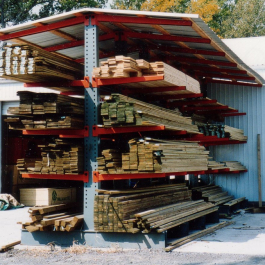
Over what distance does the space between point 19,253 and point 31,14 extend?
31.0 metres

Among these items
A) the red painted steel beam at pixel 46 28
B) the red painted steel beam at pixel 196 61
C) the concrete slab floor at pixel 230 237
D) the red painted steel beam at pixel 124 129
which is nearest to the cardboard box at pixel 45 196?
the concrete slab floor at pixel 230 237

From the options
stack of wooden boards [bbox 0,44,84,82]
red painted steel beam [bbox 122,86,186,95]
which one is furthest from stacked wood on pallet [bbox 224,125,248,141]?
stack of wooden boards [bbox 0,44,84,82]

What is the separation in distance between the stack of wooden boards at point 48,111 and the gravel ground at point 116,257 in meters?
2.88

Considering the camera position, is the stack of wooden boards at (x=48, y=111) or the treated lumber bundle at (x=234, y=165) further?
the treated lumber bundle at (x=234, y=165)

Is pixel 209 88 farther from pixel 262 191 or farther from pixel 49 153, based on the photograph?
pixel 49 153

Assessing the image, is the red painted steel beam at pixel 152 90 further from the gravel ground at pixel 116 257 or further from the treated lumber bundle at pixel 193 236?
the gravel ground at pixel 116 257

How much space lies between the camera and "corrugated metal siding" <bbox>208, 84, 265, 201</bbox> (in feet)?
56.4

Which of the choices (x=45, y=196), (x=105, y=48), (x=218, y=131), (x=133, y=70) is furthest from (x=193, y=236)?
(x=45, y=196)

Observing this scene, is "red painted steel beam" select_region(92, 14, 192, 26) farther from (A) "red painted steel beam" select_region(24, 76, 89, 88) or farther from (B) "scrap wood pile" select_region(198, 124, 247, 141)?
(B) "scrap wood pile" select_region(198, 124, 247, 141)

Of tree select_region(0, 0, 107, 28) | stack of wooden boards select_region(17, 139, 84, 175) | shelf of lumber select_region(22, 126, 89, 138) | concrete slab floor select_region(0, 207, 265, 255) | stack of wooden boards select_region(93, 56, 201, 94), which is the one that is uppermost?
tree select_region(0, 0, 107, 28)

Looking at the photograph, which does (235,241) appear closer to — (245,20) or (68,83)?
(68,83)

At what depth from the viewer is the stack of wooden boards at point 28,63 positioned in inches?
375

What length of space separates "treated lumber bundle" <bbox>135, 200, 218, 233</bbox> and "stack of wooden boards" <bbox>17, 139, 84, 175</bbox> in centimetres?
194

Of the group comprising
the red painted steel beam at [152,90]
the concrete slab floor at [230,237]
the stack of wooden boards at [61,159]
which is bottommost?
the concrete slab floor at [230,237]
